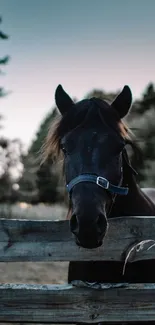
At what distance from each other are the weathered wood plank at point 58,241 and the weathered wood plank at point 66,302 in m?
0.19

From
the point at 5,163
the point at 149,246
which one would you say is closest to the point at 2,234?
the point at 149,246

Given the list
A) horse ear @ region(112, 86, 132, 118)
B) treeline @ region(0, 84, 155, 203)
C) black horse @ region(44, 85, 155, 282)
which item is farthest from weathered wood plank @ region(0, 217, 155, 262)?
treeline @ region(0, 84, 155, 203)

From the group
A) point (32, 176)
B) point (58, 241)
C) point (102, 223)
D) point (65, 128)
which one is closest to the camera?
point (102, 223)

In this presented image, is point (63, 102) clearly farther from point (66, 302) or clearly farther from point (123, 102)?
point (66, 302)

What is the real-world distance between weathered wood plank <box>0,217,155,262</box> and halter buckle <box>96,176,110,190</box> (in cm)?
25

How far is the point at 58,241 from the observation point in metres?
2.67

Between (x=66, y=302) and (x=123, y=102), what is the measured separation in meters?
1.50

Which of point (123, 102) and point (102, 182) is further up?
point (123, 102)

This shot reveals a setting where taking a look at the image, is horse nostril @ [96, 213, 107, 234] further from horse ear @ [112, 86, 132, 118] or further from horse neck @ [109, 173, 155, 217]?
horse ear @ [112, 86, 132, 118]

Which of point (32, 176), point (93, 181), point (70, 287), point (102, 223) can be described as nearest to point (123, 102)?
point (93, 181)

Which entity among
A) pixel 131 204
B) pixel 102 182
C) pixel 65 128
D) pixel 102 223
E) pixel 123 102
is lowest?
pixel 102 223

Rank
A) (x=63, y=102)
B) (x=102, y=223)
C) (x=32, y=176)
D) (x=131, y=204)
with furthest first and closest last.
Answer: (x=32, y=176), (x=63, y=102), (x=131, y=204), (x=102, y=223)

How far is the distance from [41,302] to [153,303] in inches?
27.9

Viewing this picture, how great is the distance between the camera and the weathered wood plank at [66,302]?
8.57 ft
